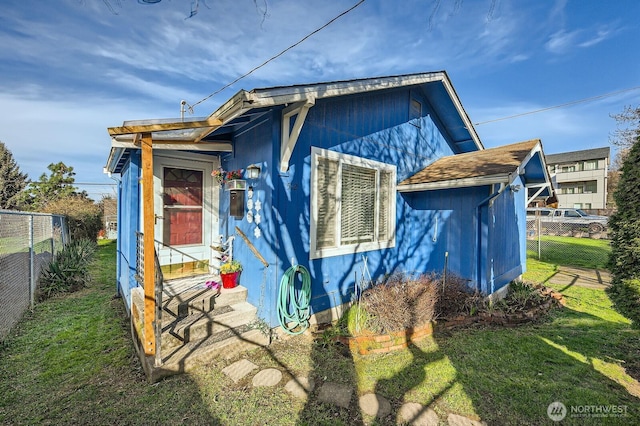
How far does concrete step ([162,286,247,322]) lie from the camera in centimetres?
411

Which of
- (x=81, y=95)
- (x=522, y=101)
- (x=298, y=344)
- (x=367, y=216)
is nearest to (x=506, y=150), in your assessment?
(x=367, y=216)

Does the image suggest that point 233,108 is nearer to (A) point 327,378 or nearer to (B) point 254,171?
(B) point 254,171

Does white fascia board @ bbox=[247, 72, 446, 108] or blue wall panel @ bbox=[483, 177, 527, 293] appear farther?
blue wall panel @ bbox=[483, 177, 527, 293]

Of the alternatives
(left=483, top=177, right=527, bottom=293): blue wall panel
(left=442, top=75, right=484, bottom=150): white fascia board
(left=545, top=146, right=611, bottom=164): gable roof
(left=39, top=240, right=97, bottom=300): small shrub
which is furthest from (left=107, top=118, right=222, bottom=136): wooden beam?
(left=545, top=146, right=611, bottom=164): gable roof

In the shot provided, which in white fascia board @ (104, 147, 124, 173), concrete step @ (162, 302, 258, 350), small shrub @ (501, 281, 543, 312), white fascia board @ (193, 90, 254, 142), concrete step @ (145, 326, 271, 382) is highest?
white fascia board @ (193, 90, 254, 142)

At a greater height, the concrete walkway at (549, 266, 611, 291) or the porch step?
the porch step

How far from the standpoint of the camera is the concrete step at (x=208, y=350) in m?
3.31

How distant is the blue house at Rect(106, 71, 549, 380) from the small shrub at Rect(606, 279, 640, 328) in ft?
7.04

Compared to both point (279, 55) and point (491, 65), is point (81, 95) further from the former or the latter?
point (491, 65)

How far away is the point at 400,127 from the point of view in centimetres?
660

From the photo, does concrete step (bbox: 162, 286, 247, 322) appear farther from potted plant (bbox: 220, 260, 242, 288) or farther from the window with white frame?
the window with white frame

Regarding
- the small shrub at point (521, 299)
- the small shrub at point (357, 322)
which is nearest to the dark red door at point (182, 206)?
the small shrub at point (357, 322)

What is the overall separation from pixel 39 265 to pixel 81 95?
21.7 feet

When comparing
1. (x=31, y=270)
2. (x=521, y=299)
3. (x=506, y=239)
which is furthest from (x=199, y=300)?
(x=506, y=239)
